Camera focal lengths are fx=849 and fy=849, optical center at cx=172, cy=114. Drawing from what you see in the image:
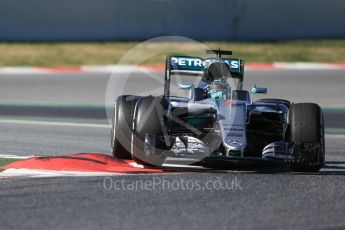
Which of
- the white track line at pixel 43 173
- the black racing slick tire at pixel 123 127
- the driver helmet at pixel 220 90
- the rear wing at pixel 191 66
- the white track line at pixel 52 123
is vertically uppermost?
the rear wing at pixel 191 66

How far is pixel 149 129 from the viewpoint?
8562 mm

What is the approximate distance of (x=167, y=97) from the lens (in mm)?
9344

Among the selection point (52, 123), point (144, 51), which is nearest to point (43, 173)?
point (52, 123)

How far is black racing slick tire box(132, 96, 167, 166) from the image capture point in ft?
27.4

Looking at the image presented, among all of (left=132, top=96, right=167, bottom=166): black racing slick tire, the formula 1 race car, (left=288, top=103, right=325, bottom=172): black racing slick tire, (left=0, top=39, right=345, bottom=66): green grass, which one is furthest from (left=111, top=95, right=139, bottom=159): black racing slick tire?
(left=0, top=39, right=345, bottom=66): green grass

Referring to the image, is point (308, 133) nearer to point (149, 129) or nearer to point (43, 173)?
point (149, 129)

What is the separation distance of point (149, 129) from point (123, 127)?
1.72 ft

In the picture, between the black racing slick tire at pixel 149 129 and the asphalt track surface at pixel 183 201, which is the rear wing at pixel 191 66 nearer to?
the black racing slick tire at pixel 149 129

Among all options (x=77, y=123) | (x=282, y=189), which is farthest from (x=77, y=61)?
(x=282, y=189)

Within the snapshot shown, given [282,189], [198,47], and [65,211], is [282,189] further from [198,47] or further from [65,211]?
[198,47]

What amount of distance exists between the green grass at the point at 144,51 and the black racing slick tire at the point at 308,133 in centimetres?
1142

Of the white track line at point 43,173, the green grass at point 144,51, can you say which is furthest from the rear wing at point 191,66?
the green grass at point 144,51

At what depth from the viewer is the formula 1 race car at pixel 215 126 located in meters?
8.32

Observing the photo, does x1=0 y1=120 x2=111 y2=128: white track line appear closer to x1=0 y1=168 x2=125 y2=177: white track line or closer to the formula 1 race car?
the formula 1 race car
